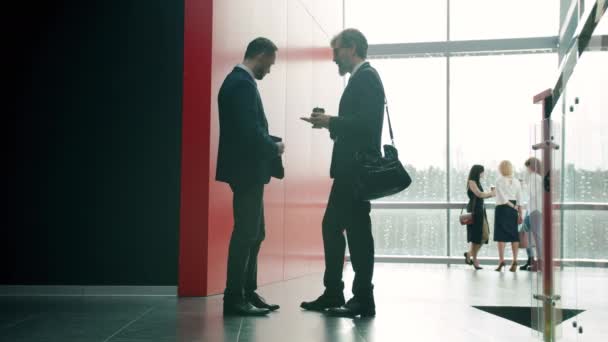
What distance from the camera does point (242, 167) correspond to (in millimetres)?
3895

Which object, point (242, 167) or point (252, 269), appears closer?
point (242, 167)

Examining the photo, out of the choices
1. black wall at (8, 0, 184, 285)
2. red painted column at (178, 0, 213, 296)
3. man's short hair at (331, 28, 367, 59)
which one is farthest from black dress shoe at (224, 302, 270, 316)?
man's short hair at (331, 28, 367, 59)

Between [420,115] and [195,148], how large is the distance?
708cm

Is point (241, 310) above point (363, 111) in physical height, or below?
below

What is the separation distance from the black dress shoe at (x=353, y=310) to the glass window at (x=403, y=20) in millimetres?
8118

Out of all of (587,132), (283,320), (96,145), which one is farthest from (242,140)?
(587,132)

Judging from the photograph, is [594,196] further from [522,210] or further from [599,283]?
[522,210]

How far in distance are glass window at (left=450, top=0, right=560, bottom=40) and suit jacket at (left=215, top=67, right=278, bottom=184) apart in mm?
8269

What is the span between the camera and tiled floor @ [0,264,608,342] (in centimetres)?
292

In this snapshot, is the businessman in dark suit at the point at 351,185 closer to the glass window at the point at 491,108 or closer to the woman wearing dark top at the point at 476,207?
the woman wearing dark top at the point at 476,207

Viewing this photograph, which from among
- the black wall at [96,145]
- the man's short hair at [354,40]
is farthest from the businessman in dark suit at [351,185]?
the black wall at [96,145]

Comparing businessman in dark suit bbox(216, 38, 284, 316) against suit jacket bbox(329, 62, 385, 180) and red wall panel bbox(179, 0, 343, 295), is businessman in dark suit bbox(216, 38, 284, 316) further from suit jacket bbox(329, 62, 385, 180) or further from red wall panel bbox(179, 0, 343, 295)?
red wall panel bbox(179, 0, 343, 295)

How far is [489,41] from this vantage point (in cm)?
1127

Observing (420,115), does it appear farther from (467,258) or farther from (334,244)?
(334,244)
